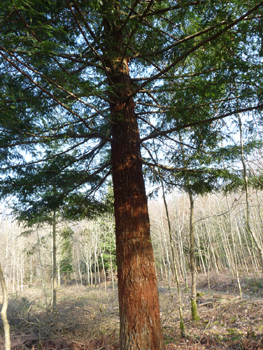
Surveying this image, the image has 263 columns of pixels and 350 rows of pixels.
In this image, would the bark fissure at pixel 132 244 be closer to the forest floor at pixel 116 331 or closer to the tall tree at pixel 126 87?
the tall tree at pixel 126 87

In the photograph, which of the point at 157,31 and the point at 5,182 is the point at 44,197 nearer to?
the point at 5,182

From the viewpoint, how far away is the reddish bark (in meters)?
2.36

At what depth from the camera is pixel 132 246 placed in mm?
2588

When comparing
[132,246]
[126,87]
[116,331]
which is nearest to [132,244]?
[132,246]

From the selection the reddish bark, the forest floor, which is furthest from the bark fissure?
the forest floor

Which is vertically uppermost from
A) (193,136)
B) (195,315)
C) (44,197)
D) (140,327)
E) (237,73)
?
(237,73)

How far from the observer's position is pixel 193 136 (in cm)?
318

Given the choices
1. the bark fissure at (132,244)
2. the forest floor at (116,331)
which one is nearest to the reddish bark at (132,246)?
the bark fissure at (132,244)

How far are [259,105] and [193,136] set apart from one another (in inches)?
34.3

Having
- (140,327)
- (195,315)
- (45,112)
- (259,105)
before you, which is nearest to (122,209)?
(140,327)

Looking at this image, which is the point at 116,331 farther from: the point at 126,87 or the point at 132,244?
the point at 126,87

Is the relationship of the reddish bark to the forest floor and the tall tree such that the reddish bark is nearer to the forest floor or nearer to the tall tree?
the tall tree

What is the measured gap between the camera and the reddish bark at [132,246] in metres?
2.36

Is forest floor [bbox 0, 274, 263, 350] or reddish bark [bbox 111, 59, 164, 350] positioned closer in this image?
reddish bark [bbox 111, 59, 164, 350]
